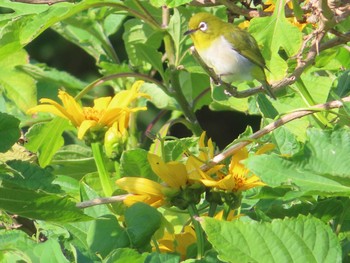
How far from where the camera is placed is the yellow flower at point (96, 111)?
4.14 feet

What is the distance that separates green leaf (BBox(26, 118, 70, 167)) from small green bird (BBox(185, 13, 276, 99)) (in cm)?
35

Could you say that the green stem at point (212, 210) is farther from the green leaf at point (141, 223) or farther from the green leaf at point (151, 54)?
the green leaf at point (151, 54)

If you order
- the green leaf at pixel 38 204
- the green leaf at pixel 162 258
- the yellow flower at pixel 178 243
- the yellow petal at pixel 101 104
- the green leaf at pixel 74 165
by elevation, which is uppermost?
the green leaf at pixel 38 204

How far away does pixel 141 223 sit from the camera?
1.05 meters

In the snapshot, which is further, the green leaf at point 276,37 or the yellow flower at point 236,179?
the green leaf at point 276,37

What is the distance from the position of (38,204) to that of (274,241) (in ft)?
0.90

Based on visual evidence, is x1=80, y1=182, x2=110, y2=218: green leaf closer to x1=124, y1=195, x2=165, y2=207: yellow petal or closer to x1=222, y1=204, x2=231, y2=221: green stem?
x1=124, y1=195, x2=165, y2=207: yellow petal

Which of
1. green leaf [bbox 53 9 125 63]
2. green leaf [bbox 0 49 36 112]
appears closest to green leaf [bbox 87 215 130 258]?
green leaf [bbox 0 49 36 112]

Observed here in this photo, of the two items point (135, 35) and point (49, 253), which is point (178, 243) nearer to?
point (49, 253)

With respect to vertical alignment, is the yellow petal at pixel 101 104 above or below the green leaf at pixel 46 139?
above

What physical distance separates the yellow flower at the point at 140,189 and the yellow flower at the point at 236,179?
7 cm

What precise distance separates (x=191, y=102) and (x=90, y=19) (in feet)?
1.18

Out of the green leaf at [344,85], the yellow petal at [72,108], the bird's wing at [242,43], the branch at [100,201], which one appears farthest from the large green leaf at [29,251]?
the bird's wing at [242,43]

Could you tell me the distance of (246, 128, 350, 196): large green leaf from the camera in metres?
0.92
